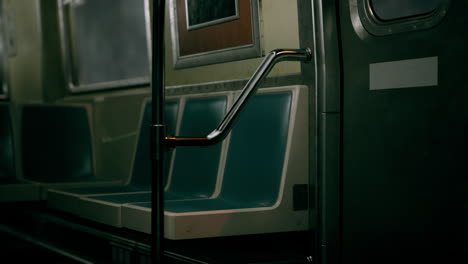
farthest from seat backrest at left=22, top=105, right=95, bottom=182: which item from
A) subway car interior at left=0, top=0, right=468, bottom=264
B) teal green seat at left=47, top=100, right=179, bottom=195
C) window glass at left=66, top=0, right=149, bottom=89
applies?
teal green seat at left=47, top=100, right=179, bottom=195

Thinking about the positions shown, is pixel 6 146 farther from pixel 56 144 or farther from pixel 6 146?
pixel 56 144

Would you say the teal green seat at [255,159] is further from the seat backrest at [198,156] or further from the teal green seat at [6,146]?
the teal green seat at [6,146]

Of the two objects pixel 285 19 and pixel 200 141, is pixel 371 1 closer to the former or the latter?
pixel 285 19

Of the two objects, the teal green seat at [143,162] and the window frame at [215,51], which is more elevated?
the window frame at [215,51]

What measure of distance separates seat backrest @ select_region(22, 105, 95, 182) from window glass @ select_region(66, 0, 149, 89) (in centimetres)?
46

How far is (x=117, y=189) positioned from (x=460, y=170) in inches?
88.1

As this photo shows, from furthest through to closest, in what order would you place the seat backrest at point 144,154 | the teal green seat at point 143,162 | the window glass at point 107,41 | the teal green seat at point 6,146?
the teal green seat at point 6,146
the window glass at point 107,41
the seat backrest at point 144,154
the teal green seat at point 143,162

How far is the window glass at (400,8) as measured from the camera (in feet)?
6.98

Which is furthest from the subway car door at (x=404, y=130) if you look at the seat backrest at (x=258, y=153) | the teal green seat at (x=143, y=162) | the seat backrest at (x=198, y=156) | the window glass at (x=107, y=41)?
the window glass at (x=107, y=41)

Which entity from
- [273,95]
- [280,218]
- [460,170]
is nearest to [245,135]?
[273,95]

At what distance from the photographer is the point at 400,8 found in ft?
7.26


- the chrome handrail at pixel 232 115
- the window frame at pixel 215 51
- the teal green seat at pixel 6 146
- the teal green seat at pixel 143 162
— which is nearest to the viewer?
the chrome handrail at pixel 232 115

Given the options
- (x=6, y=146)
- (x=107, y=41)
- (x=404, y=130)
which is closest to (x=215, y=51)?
(x=404, y=130)

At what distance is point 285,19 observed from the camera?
115 inches
